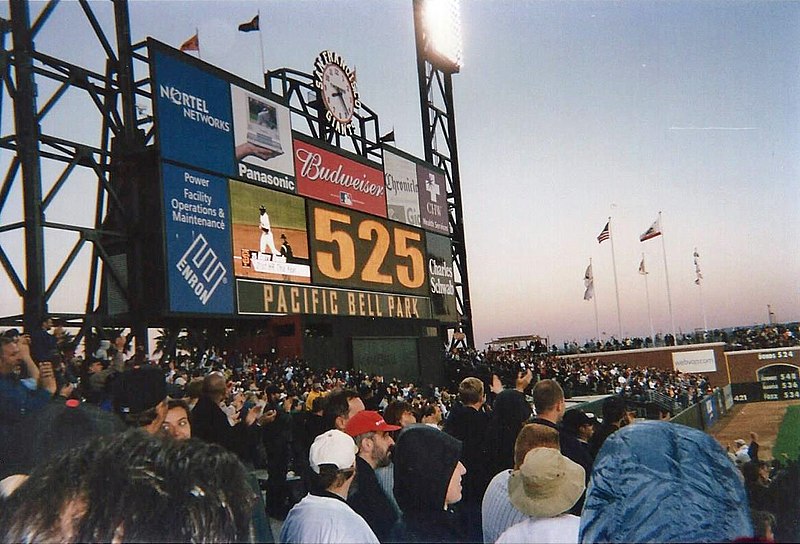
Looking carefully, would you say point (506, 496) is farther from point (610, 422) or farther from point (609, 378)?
point (609, 378)

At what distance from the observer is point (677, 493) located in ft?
2.58

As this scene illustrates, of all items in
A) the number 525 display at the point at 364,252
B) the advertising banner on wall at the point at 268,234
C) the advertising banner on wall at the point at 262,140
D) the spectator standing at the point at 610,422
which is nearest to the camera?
the spectator standing at the point at 610,422

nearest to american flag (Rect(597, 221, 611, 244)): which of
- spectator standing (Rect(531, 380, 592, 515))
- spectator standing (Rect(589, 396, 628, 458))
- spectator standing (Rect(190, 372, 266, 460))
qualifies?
spectator standing (Rect(589, 396, 628, 458))

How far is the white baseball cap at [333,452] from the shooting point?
173 centimetres

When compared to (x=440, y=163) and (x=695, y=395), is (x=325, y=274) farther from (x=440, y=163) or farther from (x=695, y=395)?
(x=440, y=163)

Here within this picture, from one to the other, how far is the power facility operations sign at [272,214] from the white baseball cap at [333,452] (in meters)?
3.78

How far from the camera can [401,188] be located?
29.9 feet

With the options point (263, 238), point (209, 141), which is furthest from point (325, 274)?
point (209, 141)

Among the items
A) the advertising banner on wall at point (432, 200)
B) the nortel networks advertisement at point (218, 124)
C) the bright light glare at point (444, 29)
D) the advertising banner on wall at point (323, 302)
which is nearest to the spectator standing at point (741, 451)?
the advertising banner on wall at point (323, 302)

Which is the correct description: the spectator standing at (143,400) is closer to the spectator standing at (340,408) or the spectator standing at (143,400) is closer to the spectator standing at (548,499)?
the spectator standing at (340,408)

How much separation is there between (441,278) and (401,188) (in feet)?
5.19

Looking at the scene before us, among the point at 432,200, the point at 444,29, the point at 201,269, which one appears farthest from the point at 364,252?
the point at 444,29

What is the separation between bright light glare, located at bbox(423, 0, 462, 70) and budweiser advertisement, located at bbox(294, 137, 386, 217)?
2747mm

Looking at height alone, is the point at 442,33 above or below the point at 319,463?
above
